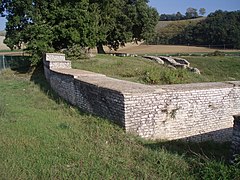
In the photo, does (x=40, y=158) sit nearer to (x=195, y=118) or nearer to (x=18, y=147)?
(x=18, y=147)

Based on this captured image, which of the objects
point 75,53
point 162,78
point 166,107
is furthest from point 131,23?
point 166,107

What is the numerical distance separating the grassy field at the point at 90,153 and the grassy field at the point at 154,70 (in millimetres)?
4884

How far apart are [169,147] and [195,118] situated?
160 cm

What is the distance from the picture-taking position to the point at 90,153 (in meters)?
4.50

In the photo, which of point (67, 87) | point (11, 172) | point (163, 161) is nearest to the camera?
point (11, 172)

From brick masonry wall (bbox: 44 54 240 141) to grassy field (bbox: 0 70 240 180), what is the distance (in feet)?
1.17

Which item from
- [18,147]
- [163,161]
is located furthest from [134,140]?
[18,147]

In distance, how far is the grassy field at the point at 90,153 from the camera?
3805 millimetres

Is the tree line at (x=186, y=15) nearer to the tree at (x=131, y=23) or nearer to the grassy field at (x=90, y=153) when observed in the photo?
the tree at (x=131, y=23)

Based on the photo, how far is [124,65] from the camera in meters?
15.4

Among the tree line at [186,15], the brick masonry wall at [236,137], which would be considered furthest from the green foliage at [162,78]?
the tree line at [186,15]

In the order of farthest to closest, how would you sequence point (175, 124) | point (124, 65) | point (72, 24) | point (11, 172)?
point (72, 24) < point (124, 65) < point (175, 124) < point (11, 172)

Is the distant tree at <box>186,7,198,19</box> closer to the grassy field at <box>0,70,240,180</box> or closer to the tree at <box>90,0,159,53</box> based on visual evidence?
the tree at <box>90,0,159,53</box>

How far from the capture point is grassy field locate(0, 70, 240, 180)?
380cm
